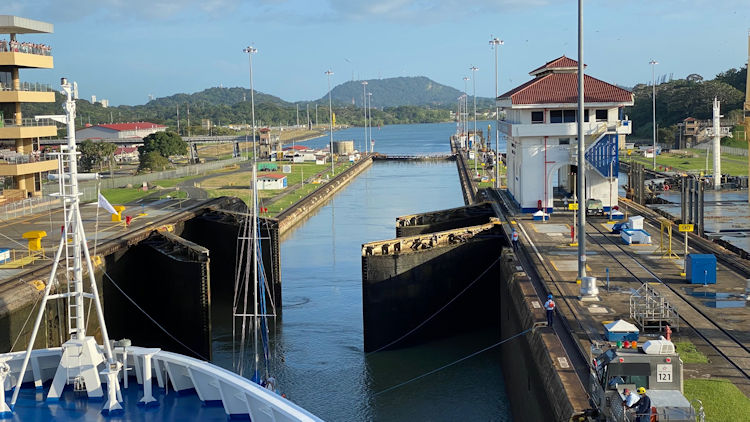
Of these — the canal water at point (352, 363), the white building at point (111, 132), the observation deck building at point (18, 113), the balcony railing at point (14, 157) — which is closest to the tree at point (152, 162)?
the observation deck building at point (18, 113)

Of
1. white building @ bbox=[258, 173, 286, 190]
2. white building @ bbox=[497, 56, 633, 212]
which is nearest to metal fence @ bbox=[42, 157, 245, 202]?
white building @ bbox=[258, 173, 286, 190]

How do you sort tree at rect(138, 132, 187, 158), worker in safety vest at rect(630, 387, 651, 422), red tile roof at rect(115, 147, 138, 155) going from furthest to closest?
red tile roof at rect(115, 147, 138, 155), tree at rect(138, 132, 187, 158), worker in safety vest at rect(630, 387, 651, 422)

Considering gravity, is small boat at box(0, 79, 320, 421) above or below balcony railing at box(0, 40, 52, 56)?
below

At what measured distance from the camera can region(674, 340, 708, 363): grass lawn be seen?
68.3ft

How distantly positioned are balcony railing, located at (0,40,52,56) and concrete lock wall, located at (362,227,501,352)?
37248 millimetres

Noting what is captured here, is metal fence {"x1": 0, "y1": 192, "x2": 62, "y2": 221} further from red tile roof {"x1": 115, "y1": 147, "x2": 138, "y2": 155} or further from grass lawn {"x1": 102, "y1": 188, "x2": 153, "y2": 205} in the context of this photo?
red tile roof {"x1": 115, "y1": 147, "x2": 138, "y2": 155}

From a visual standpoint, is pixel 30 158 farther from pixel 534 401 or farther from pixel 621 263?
pixel 534 401

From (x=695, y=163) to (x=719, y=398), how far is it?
97437 millimetres

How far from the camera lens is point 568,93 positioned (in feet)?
158

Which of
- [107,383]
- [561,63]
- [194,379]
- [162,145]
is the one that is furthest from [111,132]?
[194,379]

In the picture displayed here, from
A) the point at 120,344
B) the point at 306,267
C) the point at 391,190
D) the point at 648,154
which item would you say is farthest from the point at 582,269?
the point at 648,154

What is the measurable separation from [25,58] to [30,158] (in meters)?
6.95

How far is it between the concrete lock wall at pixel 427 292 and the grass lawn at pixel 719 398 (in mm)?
16898

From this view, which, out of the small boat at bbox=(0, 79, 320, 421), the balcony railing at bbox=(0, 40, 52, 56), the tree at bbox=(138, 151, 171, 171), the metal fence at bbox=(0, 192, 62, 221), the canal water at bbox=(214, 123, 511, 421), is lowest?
the canal water at bbox=(214, 123, 511, 421)
